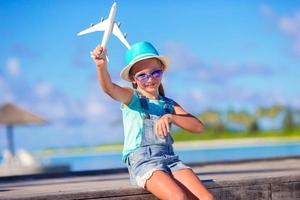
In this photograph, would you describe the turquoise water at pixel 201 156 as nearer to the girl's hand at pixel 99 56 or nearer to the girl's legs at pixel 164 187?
the girl's legs at pixel 164 187

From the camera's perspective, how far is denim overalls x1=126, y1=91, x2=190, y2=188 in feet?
12.5

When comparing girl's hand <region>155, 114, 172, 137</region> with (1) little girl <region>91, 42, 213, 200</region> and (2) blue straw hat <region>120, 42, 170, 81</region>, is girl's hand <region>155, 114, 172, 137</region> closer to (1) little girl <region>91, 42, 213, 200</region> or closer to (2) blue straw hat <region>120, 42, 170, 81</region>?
(1) little girl <region>91, 42, 213, 200</region>

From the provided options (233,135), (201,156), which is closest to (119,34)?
(201,156)

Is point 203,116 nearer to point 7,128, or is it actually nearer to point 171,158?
point 7,128

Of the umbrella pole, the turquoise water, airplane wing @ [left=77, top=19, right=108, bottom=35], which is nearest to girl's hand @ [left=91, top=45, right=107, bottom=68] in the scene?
airplane wing @ [left=77, top=19, right=108, bottom=35]

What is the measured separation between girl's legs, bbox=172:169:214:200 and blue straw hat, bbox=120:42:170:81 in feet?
2.27

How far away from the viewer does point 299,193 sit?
465cm

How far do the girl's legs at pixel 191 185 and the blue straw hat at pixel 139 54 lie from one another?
2.27 ft

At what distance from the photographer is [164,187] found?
12.0ft

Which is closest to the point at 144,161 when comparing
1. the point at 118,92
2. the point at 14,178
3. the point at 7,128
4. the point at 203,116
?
the point at 118,92

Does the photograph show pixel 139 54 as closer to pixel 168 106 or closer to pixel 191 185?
pixel 168 106

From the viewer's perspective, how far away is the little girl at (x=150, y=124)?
371 cm

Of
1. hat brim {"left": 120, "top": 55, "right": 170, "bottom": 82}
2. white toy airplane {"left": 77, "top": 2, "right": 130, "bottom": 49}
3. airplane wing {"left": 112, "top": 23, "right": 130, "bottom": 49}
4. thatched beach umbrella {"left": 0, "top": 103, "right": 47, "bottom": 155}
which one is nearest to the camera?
white toy airplane {"left": 77, "top": 2, "right": 130, "bottom": 49}

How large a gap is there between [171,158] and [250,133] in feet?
141
